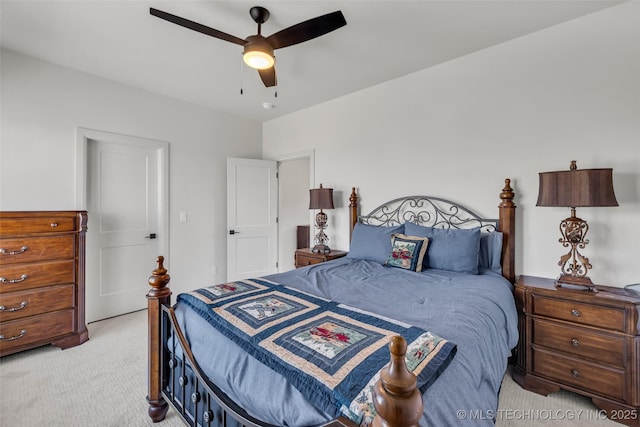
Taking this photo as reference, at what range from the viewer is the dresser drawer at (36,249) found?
239cm

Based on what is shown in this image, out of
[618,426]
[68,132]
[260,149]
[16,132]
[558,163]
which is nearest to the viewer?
[618,426]

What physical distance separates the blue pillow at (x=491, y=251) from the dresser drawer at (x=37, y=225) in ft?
12.4

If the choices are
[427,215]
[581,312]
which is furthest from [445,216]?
[581,312]

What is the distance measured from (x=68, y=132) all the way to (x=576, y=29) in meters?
4.78

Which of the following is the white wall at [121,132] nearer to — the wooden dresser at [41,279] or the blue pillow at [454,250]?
the wooden dresser at [41,279]

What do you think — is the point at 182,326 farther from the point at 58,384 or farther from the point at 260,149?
the point at 260,149

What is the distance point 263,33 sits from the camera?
95.4 inches

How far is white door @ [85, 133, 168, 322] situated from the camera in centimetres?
329

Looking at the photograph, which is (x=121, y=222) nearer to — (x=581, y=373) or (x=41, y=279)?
(x=41, y=279)

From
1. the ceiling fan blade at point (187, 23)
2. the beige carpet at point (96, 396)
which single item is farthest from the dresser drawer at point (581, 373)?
the ceiling fan blade at point (187, 23)

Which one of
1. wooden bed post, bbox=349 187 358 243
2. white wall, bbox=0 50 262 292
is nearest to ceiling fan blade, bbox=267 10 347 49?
wooden bed post, bbox=349 187 358 243

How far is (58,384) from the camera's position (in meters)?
2.16

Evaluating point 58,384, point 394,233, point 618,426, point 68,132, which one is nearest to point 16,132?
point 68,132

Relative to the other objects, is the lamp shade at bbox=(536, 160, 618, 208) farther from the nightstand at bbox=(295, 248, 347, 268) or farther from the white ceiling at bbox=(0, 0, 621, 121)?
the nightstand at bbox=(295, 248, 347, 268)
